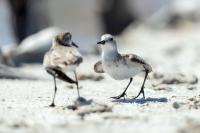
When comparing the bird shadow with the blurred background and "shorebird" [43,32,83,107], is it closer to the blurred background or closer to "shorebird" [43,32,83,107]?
"shorebird" [43,32,83,107]

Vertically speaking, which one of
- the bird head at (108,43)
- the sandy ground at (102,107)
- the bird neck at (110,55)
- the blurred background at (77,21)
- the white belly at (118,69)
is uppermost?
the blurred background at (77,21)

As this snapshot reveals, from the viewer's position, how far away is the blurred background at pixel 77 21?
17369mm

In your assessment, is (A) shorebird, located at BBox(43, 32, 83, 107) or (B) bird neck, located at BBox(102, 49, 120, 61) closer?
(A) shorebird, located at BBox(43, 32, 83, 107)

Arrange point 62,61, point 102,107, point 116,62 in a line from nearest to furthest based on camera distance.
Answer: point 102,107, point 62,61, point 116,62

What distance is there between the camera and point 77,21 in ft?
131

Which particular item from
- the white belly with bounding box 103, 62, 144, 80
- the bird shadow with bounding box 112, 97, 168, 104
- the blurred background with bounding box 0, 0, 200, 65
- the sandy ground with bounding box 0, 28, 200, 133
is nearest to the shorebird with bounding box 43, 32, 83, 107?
the sandy ground with bounding box 0, 28, 200, 133

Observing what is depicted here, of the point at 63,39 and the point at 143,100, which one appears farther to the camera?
the point at 143,100

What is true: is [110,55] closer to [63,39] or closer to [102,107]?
[63,39]

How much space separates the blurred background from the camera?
1737 cm

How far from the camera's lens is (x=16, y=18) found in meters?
21.9

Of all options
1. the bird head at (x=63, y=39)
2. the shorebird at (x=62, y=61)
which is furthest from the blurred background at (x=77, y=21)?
the shorebird at (x=62, y=61)

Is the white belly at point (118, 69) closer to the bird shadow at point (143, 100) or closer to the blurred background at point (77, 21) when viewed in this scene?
the bird shadow at point (143, 100)

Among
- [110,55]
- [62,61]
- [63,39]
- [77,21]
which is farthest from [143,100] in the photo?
[77,21]

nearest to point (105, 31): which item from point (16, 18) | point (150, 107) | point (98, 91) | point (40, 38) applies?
point (16, 18)
